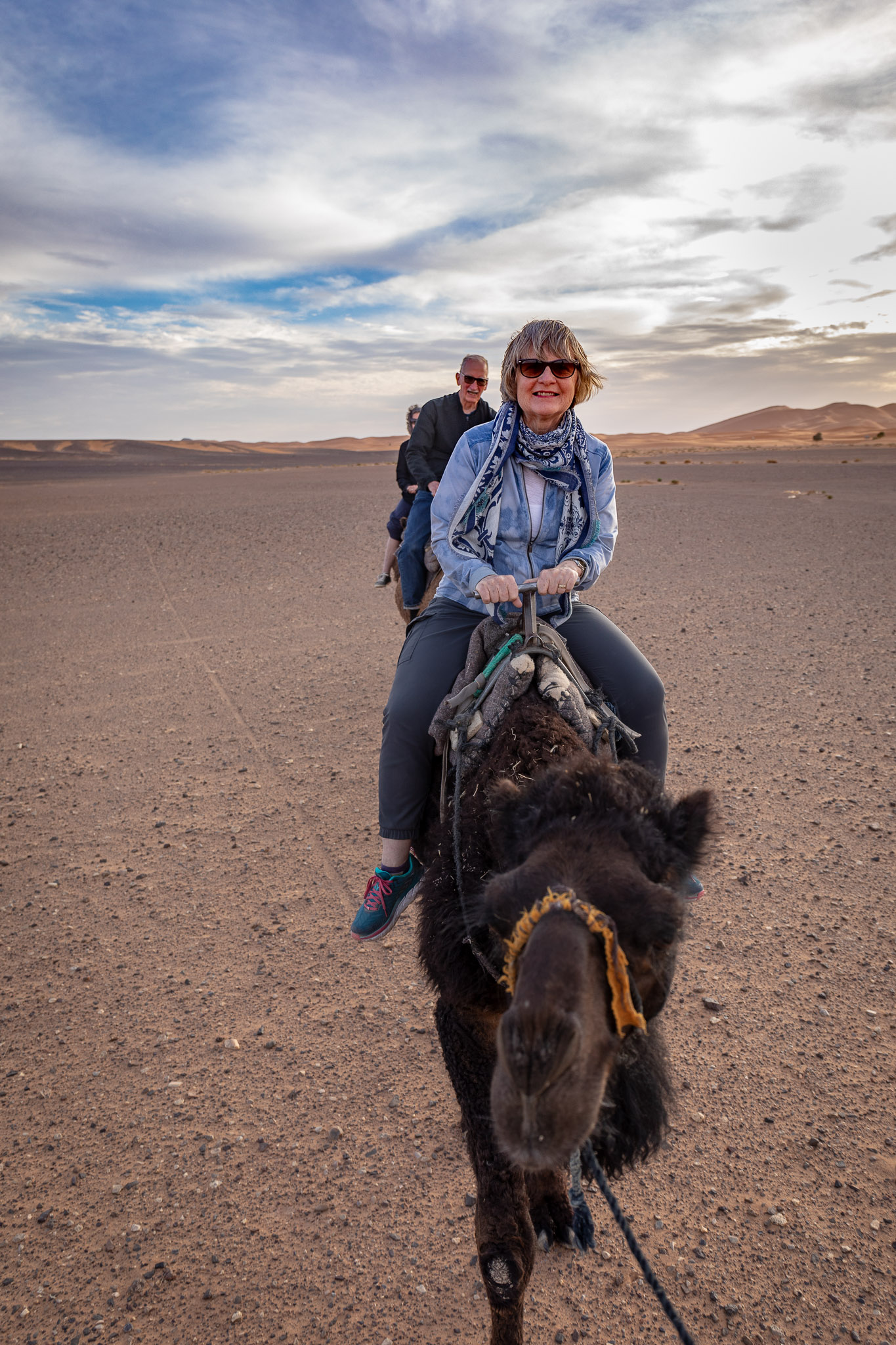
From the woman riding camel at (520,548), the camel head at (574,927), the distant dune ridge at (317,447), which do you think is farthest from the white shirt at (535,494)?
the distant dune ridge at (317,447)

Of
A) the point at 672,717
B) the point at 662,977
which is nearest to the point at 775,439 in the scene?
the point at 672,717

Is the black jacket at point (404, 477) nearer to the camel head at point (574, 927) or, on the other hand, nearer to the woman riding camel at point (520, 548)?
the woman riding camel at point (520, 548)

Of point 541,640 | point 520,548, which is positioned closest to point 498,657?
point 541,640

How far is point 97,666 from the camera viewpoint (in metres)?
8.87

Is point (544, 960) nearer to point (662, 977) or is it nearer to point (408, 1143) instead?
point (662, 977)

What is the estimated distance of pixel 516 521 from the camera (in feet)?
10.5

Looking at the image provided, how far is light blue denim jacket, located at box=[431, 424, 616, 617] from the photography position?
10.4 feet

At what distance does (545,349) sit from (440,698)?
1.44 m

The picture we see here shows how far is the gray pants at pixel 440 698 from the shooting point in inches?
118

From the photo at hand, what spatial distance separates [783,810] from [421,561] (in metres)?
3.63

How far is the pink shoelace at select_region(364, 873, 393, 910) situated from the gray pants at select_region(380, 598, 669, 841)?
0.29 m

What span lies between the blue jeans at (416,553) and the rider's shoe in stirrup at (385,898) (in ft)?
12.7

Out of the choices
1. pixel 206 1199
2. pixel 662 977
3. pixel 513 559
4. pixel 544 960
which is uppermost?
pixel 513 559

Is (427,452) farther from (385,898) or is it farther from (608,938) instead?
(608,938)
